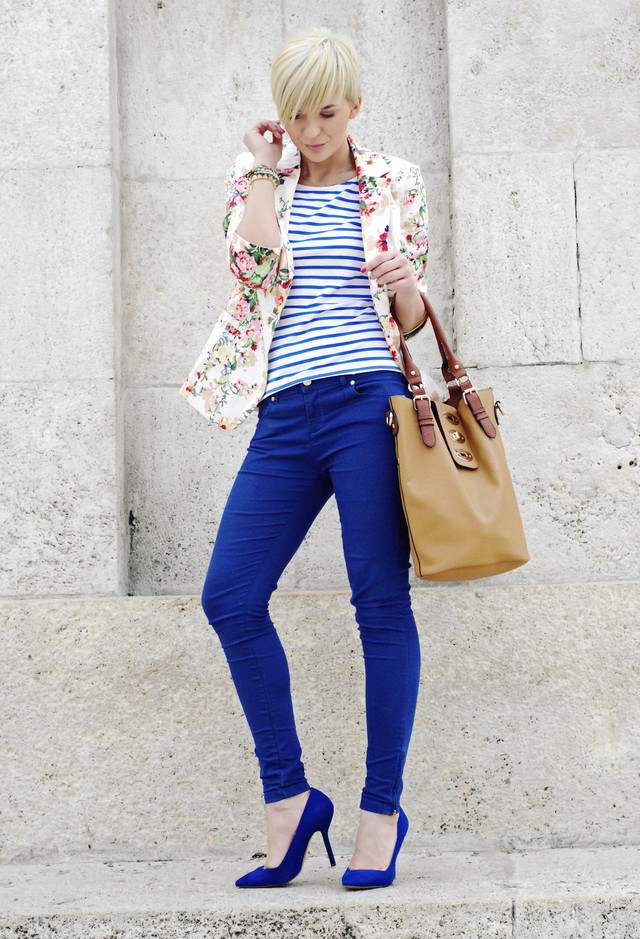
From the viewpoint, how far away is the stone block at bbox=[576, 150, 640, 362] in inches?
137

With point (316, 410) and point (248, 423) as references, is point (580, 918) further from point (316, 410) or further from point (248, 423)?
point (248, 423)

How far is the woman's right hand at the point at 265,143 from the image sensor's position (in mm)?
2445

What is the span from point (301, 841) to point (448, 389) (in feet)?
3.88

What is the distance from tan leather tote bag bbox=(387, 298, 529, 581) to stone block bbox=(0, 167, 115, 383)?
1496mm

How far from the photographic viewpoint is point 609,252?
3.51 metres

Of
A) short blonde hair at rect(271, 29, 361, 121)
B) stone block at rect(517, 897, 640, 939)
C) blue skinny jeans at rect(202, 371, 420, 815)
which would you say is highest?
short blonde hair at rect(271, 29, 361, 121)

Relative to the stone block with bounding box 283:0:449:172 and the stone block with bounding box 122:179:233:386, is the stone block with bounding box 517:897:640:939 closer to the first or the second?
the stone block with bounding box 122:179:233:386

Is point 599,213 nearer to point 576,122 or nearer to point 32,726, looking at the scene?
point 576,122

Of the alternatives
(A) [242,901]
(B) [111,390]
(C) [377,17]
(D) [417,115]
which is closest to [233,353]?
(B) [111,390]

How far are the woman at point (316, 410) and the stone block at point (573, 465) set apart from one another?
43.2 inches

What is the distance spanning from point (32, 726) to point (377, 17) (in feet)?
9.78

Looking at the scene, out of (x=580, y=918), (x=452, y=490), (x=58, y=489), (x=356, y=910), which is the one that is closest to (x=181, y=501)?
(x=58, y=489)

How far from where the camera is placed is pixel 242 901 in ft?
7.58

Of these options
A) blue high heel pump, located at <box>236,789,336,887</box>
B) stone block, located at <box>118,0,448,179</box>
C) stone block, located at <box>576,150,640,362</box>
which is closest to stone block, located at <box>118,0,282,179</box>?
stone block, located at <box>118,0,448,179</box>
